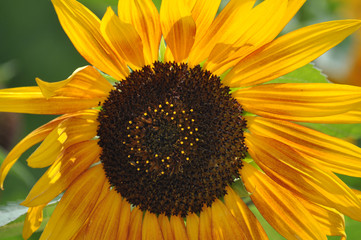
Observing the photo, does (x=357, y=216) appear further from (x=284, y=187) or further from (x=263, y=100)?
(x=263, y=100)

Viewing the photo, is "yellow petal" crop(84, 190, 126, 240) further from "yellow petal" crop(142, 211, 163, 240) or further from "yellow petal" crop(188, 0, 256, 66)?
"yellow petal" crop(188, 0, 256, 66)

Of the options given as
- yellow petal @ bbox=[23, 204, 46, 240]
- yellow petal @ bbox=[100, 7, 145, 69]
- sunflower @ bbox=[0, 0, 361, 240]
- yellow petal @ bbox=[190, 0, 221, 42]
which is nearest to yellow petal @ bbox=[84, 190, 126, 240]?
sunflower @ bbox=[0, 0, 361, 240]

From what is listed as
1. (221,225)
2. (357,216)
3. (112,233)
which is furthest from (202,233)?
(357,216)

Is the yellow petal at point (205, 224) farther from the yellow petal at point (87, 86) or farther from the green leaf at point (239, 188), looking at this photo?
the yellow petal at point (87, 86)

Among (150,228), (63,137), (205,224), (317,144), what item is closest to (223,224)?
(205,224)

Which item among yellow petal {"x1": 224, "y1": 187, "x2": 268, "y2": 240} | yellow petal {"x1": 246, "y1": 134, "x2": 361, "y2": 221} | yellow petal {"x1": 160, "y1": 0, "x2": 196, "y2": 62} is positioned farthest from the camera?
yellow petal {"x1": 224, "y1": 187, "x2": 268, "y2": 240}

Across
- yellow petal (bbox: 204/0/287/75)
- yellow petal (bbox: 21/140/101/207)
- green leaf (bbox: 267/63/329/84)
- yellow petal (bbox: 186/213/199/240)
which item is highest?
yellow petal (bbox: 204/0/287/75)
